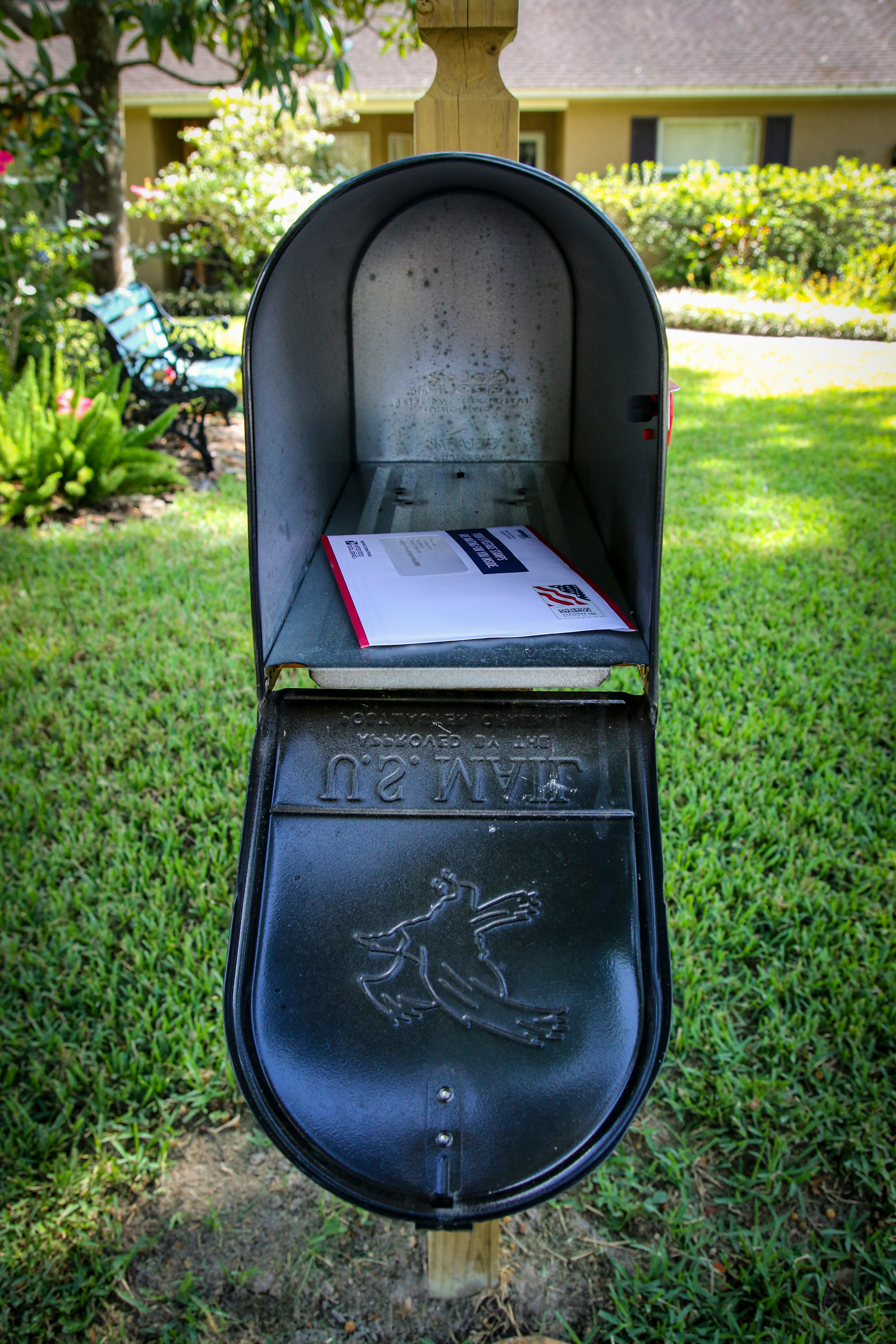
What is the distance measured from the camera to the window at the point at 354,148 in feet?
50.9

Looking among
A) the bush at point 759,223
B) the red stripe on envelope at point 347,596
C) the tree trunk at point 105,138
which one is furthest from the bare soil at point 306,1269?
the bush at point 759,223

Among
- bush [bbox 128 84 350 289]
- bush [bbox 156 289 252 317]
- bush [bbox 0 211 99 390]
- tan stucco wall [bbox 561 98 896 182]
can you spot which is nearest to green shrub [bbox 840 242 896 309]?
tan stucco wall [bbox 561 98 896 182]

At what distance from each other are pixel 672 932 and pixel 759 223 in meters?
13.0

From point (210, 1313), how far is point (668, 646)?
2647 millimetres

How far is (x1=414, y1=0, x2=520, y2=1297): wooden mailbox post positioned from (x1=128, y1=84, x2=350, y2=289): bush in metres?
9.85

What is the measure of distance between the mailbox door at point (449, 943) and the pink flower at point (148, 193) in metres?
11.9

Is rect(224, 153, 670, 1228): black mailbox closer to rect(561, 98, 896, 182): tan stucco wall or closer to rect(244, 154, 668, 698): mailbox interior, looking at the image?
rect(244, 154, 668, 698): mailbox interior

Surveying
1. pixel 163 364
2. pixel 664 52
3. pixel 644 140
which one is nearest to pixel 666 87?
pixel 644 140

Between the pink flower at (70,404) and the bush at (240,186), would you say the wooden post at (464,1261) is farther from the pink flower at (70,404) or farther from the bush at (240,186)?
the bush at (240,186)

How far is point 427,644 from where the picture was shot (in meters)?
1.21

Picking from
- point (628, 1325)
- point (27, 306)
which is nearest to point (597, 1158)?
point (628, 1325)

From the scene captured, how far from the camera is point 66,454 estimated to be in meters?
4.85

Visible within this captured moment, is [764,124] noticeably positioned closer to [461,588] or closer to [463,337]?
[463,337]

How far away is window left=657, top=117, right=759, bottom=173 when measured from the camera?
15250 mm
